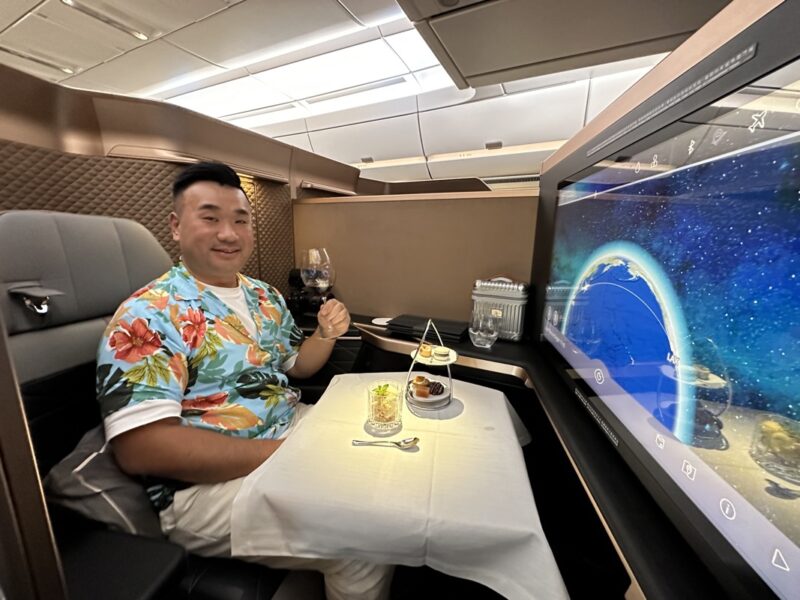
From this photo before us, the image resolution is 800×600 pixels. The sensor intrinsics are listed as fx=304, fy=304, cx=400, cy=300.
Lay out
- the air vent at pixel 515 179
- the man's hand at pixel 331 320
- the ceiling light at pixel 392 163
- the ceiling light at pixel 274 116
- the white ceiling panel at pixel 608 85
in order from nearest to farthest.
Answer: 1. the man's hand at pixel 331 320
2. the white ceiling panel at pixel 608 85
3. the ceiling light at pixel 274 116
4. the air vent at pixel 515 179
5. the ceiling light at pixel 392 163

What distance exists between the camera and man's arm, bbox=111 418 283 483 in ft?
2.67

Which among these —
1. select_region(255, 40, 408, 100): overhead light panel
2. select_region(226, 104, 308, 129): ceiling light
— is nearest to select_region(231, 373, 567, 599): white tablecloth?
select_region(255, 40, 408, 100): overhead light panel

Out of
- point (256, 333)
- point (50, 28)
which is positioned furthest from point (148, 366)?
point (50, 28)

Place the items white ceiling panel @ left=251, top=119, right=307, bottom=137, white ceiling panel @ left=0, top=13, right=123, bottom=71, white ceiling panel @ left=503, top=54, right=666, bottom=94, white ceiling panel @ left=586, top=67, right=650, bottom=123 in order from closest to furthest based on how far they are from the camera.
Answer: white ceiling panel @ left=0, top=13, right=123, bottom=71
white ceiling panel @ left=503, top=54, right=666, bottom=94
white ceiling panel @ left=586, top=67, right=650, bottom=123
white ceiling panel @ left=251, top=119, right=307, bottom=137

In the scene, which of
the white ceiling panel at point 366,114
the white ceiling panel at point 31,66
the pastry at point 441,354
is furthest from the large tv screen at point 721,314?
the white ceiling panel at point 31,66

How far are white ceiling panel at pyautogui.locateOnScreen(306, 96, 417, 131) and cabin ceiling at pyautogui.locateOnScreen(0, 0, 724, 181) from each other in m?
0.02

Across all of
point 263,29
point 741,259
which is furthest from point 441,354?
point 263,29

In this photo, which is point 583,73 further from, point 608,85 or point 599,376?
point 599,376

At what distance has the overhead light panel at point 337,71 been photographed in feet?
11.1

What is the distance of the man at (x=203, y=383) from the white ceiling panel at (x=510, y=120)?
4.26m

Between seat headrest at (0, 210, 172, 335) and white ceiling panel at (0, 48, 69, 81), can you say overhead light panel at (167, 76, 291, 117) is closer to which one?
white ceiling panel at (0, 48, 69, 81)

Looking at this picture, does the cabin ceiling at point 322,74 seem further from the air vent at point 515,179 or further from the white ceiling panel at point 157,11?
the air vent at point 515,179

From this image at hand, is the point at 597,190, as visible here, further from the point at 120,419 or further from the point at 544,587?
the point at 120,419

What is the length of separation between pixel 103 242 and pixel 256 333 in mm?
569
